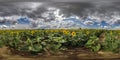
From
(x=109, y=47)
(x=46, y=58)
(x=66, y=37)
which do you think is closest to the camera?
(x=46, y=58)

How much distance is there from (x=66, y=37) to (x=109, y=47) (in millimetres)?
2443

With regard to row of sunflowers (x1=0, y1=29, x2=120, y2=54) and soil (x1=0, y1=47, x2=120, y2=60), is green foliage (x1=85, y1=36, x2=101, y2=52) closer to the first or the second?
row of sunflowers (x1=0, y1=29, x2=120, y2=54)

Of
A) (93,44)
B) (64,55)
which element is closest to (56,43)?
(64,55)

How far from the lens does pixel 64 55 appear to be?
47.6 feet

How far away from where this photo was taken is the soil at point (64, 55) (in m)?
13.9

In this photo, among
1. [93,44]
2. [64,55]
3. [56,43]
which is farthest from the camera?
[93,44]

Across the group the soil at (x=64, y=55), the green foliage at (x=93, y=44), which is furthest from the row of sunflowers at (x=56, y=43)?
the soil at (x=64, y=55)

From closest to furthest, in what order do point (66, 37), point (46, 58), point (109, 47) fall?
point (46, 58)
point (109, 47)
point (66, 37)

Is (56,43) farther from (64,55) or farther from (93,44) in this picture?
(93,44)

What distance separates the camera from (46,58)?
13.8 meters

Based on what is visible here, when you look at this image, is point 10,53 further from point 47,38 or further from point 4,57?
point 47,38

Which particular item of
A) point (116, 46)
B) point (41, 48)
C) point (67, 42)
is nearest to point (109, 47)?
point (116, 46)

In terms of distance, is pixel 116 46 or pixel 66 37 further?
pixel 66 37

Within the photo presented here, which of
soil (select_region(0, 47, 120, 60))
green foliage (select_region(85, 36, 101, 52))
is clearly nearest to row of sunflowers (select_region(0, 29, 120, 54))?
green foliage (select_region(85, 36, 101, 52))
